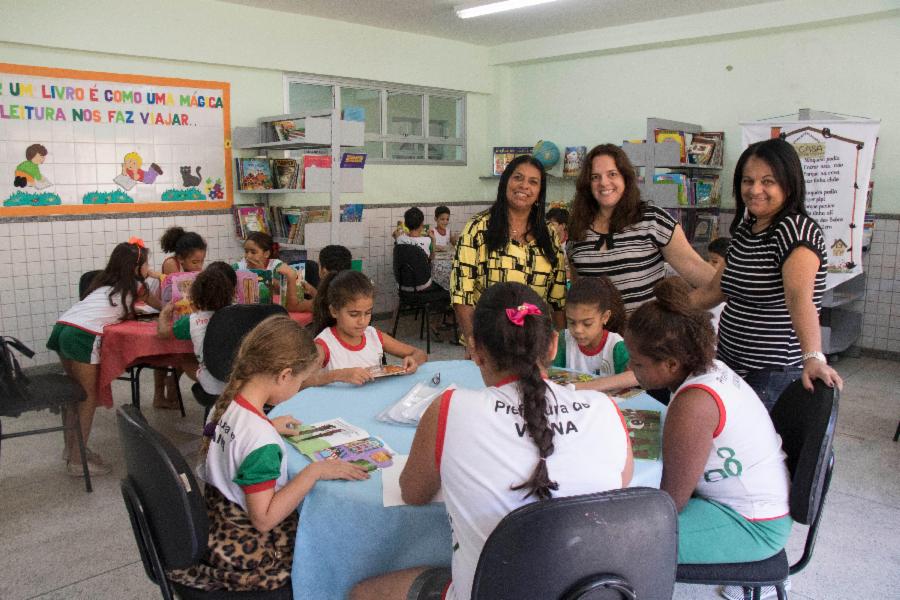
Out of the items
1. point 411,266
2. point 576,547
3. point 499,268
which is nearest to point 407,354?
→ point 499,268

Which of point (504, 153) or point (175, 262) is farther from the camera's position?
point (504, 153)

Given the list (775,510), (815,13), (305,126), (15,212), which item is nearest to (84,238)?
(15,212)

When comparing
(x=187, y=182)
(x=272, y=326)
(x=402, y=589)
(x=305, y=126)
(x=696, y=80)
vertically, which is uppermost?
(x=696, y=80)

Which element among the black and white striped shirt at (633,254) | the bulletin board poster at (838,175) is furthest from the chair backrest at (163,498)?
the bulletin board poster at (838,175)

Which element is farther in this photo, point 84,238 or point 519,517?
point 84,238

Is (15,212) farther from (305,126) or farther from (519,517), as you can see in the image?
(519,517)

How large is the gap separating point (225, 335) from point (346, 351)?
72 centimetres

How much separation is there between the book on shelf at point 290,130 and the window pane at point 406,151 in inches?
64.6

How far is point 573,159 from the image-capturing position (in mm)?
7441

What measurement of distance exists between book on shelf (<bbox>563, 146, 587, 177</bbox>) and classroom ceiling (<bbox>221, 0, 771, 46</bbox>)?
115cm

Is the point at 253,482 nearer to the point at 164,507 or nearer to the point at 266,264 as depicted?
the point at 164,507

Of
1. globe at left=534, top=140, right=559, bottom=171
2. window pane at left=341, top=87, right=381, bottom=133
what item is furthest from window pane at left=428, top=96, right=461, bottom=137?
globe at left=534, top=140, right=559, bottom=171

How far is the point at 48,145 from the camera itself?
508 cm

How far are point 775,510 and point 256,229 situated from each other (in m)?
5.03
